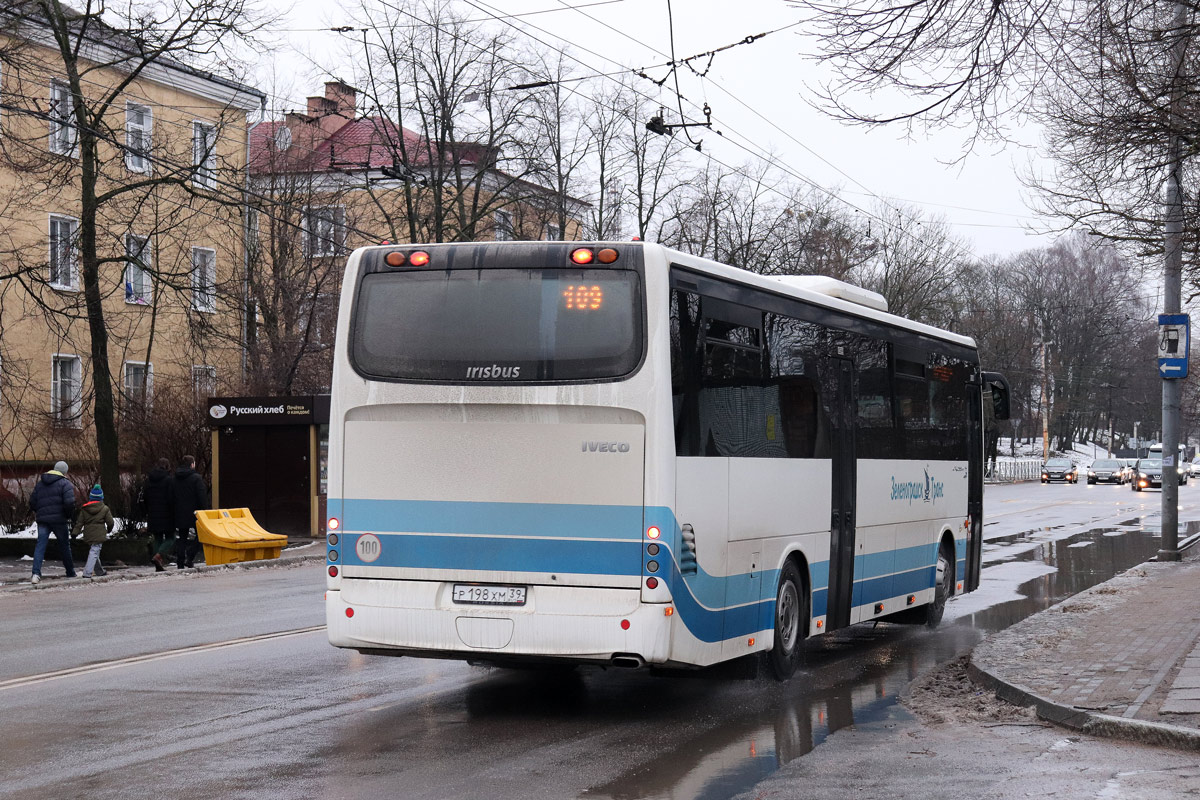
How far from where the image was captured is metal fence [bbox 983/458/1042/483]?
259 ft

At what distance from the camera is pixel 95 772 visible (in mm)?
7430

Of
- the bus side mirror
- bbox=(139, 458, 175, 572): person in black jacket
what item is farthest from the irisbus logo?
bbox=(139, 458, 175, 572): person in black jacket

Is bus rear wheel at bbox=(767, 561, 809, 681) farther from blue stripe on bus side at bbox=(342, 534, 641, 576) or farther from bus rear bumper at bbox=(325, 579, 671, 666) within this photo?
blue stripe on bus side at bbox=(342, 534, 641, 576)

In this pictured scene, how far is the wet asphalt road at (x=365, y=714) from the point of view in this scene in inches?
289

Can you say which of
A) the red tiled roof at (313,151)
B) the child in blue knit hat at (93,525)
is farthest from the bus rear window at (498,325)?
the red tiled roof at (313,151)

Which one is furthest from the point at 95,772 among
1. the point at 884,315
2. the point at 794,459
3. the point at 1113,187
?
the point at 1113,187

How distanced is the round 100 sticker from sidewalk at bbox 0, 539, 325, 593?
1148 centimetres

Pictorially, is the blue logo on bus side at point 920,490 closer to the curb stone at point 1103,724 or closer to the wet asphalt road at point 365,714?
the wet asphalt road at point 365,714

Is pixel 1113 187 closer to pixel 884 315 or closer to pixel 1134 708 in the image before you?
pixel 884 315

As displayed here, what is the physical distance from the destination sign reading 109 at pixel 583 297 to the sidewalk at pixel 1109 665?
3927 millimetres

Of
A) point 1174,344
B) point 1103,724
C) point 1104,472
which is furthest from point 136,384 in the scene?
point 1104,472

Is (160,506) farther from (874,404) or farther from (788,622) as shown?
(788,622)

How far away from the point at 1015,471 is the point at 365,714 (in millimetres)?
78622

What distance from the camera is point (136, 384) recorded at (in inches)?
1581
